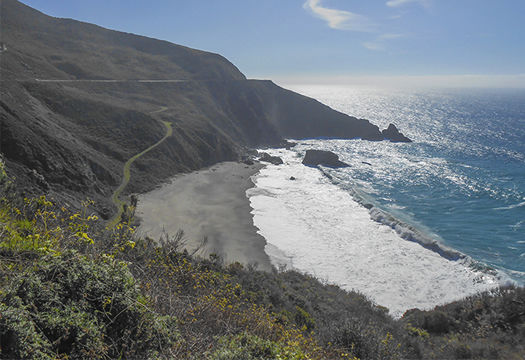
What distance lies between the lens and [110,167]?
28844mm

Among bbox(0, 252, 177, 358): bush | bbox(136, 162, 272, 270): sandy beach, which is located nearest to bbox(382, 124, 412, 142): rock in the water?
bbox(136, 162, 272, 270): sandy beach

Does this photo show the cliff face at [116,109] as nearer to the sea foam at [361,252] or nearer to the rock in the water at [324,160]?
the rock in the water at [324,160]

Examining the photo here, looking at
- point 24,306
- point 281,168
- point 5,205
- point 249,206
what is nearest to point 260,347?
point 24,306

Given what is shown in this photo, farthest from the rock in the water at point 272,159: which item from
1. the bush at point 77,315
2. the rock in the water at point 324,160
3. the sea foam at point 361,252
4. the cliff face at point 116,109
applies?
the bush at point 77,315

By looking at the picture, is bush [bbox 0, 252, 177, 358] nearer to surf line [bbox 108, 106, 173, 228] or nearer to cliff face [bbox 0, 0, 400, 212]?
surf line [bbox 108, 106, 173, 228]

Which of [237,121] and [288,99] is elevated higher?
[288,99]

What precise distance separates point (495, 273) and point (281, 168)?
96.7 feet

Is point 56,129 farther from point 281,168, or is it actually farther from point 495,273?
point 495,273

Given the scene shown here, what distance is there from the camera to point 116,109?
37000 mm

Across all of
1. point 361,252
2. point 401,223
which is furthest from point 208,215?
point 401,223

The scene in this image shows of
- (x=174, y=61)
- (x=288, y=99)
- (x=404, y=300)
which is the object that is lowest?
(x=404, y=300)

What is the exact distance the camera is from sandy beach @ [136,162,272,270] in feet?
68.0

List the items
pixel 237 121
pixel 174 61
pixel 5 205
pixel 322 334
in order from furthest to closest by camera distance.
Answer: pixel 174 61 → pixel 237 121 → pixel 322 334 → pixel 5 205

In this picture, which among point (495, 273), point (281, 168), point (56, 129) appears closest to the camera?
point (495, 273)
